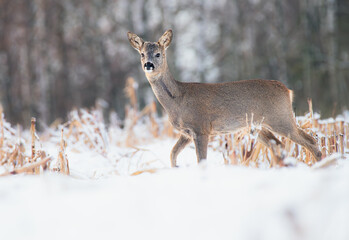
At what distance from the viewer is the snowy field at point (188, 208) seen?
5.24ft

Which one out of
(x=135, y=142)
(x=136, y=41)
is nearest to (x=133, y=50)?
(x=135, y=142)

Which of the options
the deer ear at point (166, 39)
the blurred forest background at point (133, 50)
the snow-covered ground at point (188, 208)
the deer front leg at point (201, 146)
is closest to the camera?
the snow-covered ground at point (188, 208)

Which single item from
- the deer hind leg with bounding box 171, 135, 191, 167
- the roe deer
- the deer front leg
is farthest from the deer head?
the deer front leg

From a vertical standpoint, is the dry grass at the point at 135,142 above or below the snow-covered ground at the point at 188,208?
above

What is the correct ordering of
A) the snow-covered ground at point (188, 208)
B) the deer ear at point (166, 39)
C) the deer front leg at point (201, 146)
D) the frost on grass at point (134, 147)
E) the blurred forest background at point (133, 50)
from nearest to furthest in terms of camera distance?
1. the snow-covered ground at point (188, 208)
2. the frost on grass at point (134, 147)
3. the deer front leg at point (201, 146)
4. the deer ear at point (166, 39)
5. the blurred forest background at point (133, 50)

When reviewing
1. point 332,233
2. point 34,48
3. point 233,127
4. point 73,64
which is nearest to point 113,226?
point 332,233

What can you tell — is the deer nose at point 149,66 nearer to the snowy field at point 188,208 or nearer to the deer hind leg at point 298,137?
the deer hind leg at point 298,137

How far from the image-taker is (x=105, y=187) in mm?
2111

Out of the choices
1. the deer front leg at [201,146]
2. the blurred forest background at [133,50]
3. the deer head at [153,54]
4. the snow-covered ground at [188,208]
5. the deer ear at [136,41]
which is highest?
the blurred forest background at [133,50]

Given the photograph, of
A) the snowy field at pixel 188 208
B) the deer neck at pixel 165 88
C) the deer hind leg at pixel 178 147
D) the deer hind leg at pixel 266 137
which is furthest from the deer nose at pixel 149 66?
the snowy field at pixel 188 208

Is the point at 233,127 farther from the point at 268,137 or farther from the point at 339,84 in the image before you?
the point at 339,84

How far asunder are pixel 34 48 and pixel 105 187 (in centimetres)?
1853

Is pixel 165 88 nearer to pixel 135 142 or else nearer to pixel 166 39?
pixel 166 39

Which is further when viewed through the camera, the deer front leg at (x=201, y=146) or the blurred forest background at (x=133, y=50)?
the blurred forest background at (x=133, y=50)
